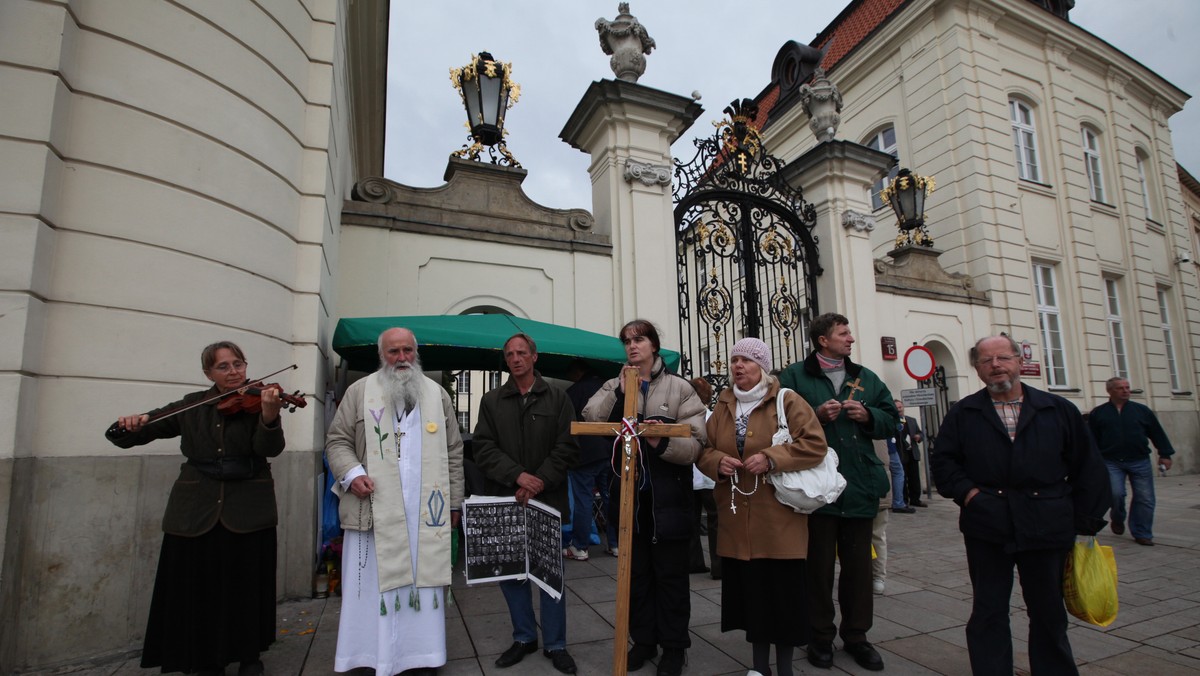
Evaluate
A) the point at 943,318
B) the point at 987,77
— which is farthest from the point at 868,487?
the point at 987,77

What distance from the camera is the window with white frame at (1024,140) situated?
47.6ft

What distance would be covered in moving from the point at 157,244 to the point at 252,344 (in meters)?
0.87

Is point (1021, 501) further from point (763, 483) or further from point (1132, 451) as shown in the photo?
point (1132, 451)

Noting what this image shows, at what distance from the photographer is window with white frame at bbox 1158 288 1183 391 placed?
1628cm

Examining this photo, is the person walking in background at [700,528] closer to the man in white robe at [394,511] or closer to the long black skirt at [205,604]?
the man in white robe at [394,511]

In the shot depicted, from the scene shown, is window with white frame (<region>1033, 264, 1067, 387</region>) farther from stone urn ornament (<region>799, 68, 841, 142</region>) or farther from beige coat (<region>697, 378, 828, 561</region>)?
beige coat (<region>697, 378, 828, 561</region>)

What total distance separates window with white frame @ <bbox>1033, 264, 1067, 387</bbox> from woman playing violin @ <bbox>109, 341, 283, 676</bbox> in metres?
14.9

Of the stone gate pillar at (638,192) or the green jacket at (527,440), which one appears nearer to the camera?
the green jacket at (527,440)

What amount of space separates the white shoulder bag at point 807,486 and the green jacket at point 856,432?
Result: 453 mm

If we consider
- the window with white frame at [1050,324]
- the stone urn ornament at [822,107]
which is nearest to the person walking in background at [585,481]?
the stone urn ornament at [822,107]

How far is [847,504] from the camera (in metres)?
3.49

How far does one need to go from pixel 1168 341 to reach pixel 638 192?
55.8 ft

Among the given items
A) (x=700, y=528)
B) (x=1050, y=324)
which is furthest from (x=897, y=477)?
(x=1050, y=324)

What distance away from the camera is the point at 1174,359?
54.3 feet
